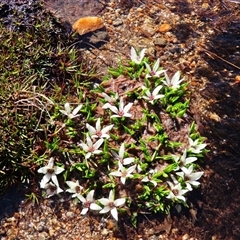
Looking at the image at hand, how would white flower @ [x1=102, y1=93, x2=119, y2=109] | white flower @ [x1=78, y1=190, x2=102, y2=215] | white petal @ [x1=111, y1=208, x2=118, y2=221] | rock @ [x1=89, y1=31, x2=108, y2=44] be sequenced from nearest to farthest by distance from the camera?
white petal @ [x1=111, y1=208, x2=118, y2=221], white flower @ [x1=78, y1=190, x2=102, y2=215], white flower @ [x1=102, y1=93, x2=119, y2=109], rock @ [x1=89, y1=31, x2=108, y2=44]

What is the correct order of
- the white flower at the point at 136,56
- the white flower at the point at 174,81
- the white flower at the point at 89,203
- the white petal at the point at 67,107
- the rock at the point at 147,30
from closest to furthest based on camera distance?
1. the white flower at the point at 89,203
2. the white petal at the point at 67,107
3. the white flower at the point at 174,81
4. the white flower at the point at 136,56
5. the rock at the point at 147,30

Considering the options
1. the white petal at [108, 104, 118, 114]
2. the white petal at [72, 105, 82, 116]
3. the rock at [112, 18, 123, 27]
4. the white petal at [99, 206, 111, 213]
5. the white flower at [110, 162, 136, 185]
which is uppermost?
the white petal at [72, 105, 82, 116]

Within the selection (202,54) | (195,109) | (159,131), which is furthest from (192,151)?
(202,54)

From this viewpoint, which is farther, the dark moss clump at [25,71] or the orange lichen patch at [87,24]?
the orange lichen patch at [87,24]

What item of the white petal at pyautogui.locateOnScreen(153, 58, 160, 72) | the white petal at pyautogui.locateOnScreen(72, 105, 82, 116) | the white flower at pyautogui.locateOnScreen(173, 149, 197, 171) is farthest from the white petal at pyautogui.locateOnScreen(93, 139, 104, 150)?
the white petal at pyautogui.locateOnScreen(153, 58, 160, 72)

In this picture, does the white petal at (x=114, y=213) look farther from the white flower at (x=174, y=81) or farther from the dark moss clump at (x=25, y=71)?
the white flower at (x=174, y=81)

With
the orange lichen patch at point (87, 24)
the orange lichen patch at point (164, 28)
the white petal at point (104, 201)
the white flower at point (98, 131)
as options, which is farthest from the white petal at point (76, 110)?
the orange lichen patch at point (164, 28)

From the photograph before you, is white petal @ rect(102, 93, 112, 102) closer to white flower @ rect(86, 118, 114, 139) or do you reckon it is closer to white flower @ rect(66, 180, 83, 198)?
white flower @ rect(86, 118, 114, 139)
